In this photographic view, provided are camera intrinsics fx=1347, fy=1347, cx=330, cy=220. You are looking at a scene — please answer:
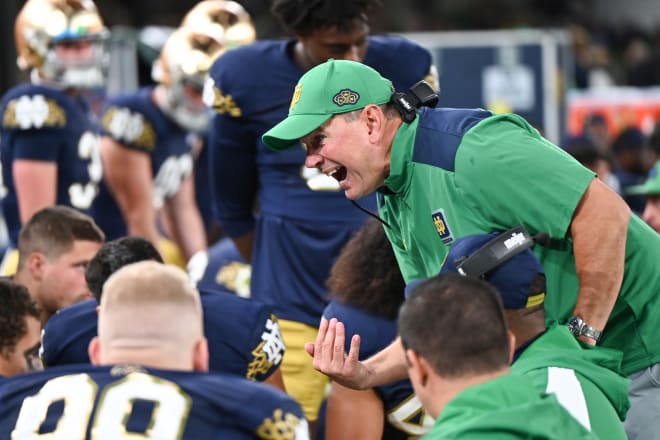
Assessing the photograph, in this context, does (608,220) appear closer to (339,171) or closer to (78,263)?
(339,171)

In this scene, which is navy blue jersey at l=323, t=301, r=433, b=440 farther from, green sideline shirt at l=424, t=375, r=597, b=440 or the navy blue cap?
green sideline shirt at l=424, t=375, r=597, b=440

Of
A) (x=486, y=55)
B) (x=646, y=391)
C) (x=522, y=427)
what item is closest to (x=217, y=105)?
(x=646, y=391)

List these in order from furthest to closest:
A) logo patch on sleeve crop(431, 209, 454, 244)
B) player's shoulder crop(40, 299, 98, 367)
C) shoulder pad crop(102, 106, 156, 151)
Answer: shoulder pad crop(102, 106, 156, 151), player's shoulder crop(40, 299, 98, 367), logo patch on sleeve crop(431, 209, 454, 244)

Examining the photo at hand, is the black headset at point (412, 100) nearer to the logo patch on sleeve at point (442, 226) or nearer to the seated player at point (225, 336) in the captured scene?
the logo patch on sleeve at point (442, 226)

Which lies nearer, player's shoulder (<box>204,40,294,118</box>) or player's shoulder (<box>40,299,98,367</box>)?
player's shoulder (<box>40,299,98,367</box>)

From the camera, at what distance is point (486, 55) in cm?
1237

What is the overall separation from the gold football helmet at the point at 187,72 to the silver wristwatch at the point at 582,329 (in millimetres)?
4397

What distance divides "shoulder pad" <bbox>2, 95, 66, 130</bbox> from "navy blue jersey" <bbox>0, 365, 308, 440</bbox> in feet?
11.4

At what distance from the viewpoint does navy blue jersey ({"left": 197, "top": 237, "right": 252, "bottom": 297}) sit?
21.5ft

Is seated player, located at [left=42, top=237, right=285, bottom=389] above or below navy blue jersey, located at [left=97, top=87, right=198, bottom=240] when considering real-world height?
above

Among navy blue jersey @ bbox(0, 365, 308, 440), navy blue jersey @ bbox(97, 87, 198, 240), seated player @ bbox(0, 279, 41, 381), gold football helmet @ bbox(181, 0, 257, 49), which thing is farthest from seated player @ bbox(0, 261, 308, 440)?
gold football helmet @ bbox(181, 0, 257, 49)

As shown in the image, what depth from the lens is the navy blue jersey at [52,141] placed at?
Answer: 647 centimetres

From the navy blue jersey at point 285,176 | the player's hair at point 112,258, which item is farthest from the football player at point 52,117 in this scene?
the player's hair at point 112,258

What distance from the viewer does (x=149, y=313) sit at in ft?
10.0
